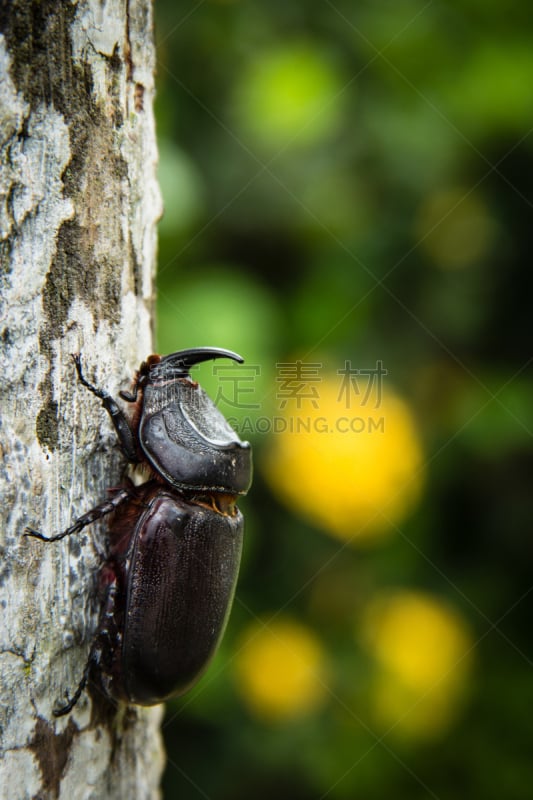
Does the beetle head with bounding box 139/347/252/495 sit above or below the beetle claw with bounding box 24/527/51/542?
above

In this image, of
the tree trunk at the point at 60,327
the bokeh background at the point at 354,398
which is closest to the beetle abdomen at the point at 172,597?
the tree trunk at the point at 60,327

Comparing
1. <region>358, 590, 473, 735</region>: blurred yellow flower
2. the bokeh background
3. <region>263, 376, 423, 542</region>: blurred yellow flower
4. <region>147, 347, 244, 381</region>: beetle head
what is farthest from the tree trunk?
<region>358, 590, 473, 735</region>: blurred yellow flower

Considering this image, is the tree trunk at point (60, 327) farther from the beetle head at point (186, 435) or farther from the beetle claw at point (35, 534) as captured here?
the beetle head at point (186, 435)

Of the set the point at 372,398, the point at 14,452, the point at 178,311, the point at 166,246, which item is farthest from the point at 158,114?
the point at 14,452

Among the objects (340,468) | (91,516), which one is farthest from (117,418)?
(340,468)

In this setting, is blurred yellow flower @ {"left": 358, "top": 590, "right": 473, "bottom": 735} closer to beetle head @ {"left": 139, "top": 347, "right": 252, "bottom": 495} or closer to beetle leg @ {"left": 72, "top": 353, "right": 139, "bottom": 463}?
beetle head @ {"left": 139, "top": 347, "right": 252, "bottom": 495}

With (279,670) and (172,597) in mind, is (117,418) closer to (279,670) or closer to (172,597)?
(172,597)
